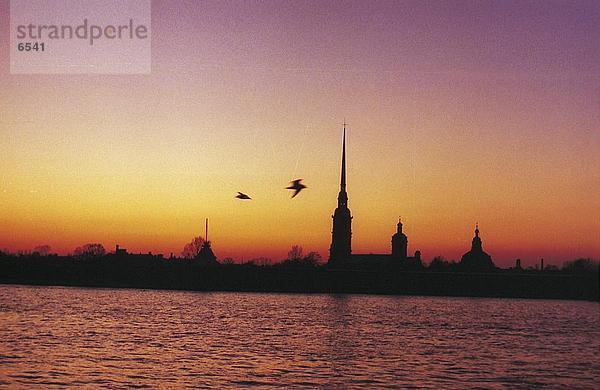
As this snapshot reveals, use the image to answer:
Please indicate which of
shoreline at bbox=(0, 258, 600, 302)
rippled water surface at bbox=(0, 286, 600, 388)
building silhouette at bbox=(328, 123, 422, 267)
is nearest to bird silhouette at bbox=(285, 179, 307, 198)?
rippled water surface at bbox=(0, 286, 600, 388)

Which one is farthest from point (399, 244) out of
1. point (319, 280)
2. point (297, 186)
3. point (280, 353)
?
point (297, 186)

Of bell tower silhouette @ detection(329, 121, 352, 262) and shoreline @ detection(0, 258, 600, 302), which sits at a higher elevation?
bell tower silhouette @ detection(329, 121, 352, 262)

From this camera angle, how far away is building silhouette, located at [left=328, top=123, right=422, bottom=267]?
7008 inches

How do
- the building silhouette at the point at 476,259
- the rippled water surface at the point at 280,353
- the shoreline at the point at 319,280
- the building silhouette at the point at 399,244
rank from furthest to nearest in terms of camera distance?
1. the building silhouette at the point at 399,244
2. the building silhouette at the point at 476,259
3. the shoreline at the point at 319,280
4. the rippled water surface at the point at 280,353

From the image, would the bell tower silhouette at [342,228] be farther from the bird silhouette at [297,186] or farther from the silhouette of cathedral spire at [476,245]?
the bird silhouette at [297,186]

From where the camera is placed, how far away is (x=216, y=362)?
35.7 metres

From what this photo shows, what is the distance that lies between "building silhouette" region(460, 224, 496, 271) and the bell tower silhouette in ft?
75.5

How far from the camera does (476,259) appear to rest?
180 meters

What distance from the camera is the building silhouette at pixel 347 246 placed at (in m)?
178

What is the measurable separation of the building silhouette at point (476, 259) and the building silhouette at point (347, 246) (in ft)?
30.1

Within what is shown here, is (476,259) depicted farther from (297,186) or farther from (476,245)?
(297,186)

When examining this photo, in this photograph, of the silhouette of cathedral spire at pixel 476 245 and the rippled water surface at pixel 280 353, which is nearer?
the rippled water surface at pixel 280 353

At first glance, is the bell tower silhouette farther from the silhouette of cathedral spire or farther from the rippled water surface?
the rippled water surface

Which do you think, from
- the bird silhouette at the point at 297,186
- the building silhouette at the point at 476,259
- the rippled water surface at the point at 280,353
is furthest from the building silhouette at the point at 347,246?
the bird silhouette at the point at 297,186
